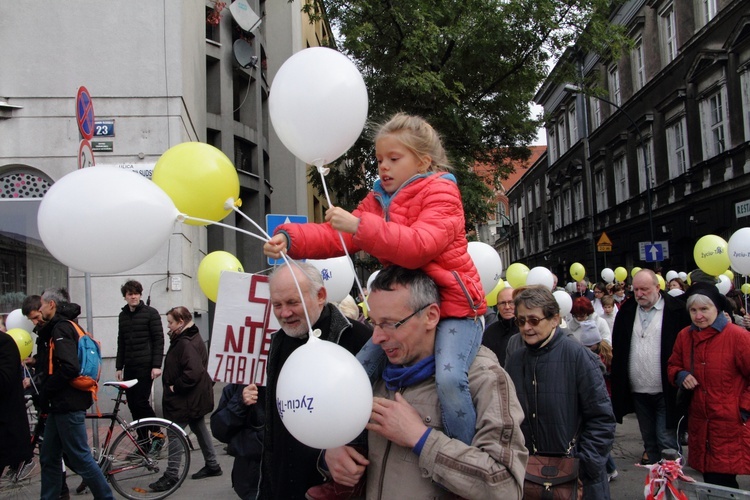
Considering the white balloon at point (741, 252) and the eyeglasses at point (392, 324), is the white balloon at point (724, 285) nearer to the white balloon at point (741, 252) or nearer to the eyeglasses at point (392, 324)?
the white balloon at point (741, 252)

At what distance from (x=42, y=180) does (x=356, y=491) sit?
390 inches

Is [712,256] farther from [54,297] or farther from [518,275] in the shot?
[54,297]

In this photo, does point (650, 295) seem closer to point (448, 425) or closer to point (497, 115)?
point (448, 425)

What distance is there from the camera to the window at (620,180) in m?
33.7

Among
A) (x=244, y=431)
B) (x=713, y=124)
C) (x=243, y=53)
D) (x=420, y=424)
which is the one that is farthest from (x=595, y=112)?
(x=420, y=424)

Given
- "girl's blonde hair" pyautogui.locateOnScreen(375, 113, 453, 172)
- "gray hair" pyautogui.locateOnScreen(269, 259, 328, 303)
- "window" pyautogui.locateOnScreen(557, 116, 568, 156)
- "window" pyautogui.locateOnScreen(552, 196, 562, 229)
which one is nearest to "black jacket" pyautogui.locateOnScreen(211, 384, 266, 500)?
"gray hair" pyautogui.locateOnScreen(269, 259, 328, 303)

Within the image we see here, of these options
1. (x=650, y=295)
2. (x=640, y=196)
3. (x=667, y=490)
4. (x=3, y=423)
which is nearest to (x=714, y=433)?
(x=650, y=295)

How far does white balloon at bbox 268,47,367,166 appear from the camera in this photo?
241cm

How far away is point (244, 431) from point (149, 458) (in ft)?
12.6

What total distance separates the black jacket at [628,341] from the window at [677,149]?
2146 centimetres

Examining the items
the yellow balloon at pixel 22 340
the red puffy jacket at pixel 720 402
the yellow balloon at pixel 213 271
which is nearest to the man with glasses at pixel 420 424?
the yellow balloon at pixel 213 271

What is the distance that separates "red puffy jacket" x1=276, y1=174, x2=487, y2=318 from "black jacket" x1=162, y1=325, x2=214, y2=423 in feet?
16.9

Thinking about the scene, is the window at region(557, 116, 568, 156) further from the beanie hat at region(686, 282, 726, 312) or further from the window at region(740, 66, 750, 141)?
the beanie hat at region(686, 282, 726, 312)

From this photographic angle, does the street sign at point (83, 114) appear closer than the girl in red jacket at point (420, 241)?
No
